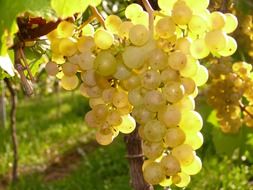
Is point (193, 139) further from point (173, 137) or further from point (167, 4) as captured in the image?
point (167, 4)

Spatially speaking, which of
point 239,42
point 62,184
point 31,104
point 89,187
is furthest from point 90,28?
point 31,104

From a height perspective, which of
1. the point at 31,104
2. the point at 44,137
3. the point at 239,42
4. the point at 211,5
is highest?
the point at 211,5

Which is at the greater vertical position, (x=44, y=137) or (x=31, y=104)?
(x=44, y=137)

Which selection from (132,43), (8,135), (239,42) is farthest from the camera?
(8,135)

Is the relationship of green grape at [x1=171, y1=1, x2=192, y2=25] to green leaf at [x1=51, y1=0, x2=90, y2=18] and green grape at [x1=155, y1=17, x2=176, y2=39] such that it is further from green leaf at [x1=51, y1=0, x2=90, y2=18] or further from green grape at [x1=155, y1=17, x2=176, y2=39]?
green leaf at [x1=51, y1=0, x2=90, y2=18]

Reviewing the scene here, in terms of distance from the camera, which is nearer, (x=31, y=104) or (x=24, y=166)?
(x=24, y=166)

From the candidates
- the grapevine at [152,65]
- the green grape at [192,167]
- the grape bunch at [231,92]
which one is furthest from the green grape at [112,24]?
the grape bunch at [231,92]

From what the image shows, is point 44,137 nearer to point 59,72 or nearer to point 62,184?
point 62,184
